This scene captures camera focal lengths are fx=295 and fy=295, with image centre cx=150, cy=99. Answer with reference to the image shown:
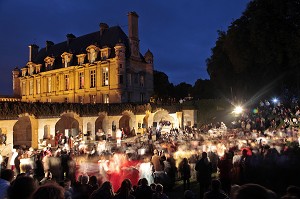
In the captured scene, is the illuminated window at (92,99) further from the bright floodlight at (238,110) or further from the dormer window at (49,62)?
the bright floodlight at (238,110)

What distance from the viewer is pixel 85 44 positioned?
49656 mm

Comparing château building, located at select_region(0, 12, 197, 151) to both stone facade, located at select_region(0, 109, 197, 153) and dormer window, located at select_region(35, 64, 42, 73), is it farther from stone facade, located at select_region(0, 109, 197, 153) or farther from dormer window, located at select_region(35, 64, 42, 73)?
dormer window, located at select_region(35, 64, 42, 73)

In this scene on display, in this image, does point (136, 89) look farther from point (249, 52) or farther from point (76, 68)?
point (249, 52)

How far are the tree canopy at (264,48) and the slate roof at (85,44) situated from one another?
1617 centimetres

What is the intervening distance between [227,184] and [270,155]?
2490mm

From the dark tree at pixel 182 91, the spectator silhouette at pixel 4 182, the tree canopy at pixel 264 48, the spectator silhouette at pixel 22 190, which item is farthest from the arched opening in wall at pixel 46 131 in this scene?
the dark tree at pixel 182 91

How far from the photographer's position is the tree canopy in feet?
92.8

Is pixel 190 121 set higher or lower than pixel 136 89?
lower

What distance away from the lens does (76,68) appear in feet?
154

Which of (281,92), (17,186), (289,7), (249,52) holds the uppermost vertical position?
(289,7)

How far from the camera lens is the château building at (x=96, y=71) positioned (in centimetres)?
4278

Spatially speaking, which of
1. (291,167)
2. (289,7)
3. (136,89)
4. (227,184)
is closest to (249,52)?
(289,7)

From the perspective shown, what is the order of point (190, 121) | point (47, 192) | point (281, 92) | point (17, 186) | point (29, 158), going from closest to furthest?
1. point (47, 192)
2. point (17, 186)
3. point (29, 158)
4. point (281, 92)
5. point (190, 121)

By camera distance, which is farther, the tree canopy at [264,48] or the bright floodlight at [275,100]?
the bright floodlight at [275,100]
